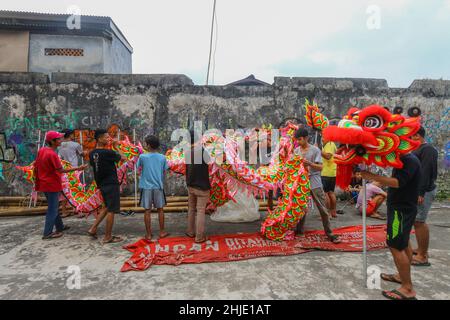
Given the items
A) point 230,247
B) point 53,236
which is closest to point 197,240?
point 230,247

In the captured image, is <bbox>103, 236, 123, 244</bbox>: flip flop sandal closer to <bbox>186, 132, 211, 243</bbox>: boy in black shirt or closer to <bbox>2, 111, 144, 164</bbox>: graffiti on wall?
<bbox>186, 132, 211, 243</bbox>: boy in black shirt

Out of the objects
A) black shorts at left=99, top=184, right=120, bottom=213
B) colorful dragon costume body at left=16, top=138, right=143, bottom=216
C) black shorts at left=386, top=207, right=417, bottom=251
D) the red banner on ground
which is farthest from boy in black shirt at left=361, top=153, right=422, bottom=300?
colorful dragon costume body at left=16, top=138, right=143, bottom=216

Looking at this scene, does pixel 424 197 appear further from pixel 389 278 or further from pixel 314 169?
pixel 314 169

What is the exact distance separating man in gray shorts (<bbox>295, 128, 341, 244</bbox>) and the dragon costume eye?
164 centimetres

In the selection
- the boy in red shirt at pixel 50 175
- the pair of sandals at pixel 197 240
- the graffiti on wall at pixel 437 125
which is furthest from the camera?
the graffiti on wall at pixel 437 125

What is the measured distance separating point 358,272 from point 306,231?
5.29 feet

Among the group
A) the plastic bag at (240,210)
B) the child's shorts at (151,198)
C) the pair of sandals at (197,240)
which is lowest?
the pair of sandals at (197,240)

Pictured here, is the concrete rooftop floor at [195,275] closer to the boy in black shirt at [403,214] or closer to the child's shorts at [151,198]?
the boy in black shirt at [403,214]

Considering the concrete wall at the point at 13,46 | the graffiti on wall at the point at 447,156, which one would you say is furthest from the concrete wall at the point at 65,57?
the graffiti on wall at the point at 447,156

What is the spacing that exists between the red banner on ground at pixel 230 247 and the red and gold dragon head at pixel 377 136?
6.12ft

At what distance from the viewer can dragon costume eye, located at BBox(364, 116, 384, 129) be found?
115 inches

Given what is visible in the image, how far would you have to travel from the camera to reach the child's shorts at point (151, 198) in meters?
4.83

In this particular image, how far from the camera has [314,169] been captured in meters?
4.74
